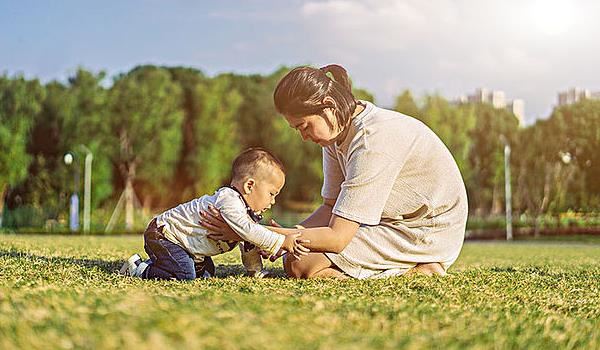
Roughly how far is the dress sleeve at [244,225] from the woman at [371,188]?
0.14 meters

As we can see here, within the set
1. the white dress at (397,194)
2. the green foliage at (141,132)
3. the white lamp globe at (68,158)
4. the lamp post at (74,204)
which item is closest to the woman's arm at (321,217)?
the white dress at (397,194)

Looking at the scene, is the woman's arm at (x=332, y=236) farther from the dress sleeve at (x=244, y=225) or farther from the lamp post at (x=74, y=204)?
the lamp post at (x=74, y=204)

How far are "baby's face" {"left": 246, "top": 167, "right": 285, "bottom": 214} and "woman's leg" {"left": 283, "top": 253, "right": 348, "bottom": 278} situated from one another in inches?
16.1

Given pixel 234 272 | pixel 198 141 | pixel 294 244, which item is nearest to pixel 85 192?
pixel 198 141

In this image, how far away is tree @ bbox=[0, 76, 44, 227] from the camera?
122 ft

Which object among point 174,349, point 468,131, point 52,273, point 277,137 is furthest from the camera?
point 468,131

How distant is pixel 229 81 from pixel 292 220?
1355 cm

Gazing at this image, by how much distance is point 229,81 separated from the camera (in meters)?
53.9

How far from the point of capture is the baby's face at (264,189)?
4.96 metres

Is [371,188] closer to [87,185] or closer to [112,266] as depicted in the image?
[112,266]

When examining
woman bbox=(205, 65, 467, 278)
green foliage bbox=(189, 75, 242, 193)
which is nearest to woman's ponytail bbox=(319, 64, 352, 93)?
woman bbox=(205, 65, 467, 278)

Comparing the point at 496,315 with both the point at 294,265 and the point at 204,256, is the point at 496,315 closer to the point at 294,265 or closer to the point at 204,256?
the point at 294,265

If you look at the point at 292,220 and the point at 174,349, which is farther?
the point at 292,220

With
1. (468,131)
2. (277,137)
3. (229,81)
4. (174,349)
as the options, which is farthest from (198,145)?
(174,349)
